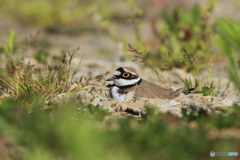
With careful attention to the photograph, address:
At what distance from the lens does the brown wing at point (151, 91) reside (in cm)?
474

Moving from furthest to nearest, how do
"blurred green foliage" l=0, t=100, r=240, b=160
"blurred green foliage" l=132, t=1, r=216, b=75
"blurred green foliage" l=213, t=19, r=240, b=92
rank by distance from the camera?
1. "blurred green foliage" l=132, t=1, r=216, b=75
2. "blurred green foliage" l=213, t=19, r=240, b=92
3. "blurred green foliage" l=0, t=100, r=240, b=160

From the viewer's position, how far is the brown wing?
4.74 metres

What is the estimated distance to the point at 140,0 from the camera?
14.4 meters

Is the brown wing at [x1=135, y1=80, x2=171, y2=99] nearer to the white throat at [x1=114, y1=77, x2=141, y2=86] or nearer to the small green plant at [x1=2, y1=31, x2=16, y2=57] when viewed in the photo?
the white throat at [x1=114, y1=77, x2=141, y2=86]

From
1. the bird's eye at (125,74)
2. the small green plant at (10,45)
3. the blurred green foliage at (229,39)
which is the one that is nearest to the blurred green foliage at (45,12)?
the small green plant at (10,45)

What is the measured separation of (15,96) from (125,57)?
4.15 m

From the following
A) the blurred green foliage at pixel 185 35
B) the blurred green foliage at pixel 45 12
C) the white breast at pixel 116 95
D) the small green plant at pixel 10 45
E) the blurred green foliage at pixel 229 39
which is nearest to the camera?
the blurred green foliage at pixel 229 39

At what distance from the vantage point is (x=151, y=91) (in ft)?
15.8

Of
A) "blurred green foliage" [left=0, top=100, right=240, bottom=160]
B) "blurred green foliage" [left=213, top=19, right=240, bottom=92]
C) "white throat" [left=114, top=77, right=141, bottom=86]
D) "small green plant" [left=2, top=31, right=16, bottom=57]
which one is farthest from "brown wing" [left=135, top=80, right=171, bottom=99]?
"small green plant" [left=2, top=31, right=16, bottom=57]

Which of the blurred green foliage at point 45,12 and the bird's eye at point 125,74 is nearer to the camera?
the bird's eye at point 125,74

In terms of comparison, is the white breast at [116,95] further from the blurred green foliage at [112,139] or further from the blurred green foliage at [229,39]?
the blurred green foliage at [112,139]

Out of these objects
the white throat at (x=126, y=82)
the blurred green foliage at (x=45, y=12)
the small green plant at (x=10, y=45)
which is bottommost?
the white throat at (x=126, y=82)

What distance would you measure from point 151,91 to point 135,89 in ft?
0.69

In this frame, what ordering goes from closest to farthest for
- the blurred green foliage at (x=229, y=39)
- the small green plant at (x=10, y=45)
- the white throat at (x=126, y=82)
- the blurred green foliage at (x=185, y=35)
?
the blurred green foliage at (x=229, y=39) → the white throat at (x=126, y=82) → the small green plant at (x=10, y=45) → the blurred green foliage at (x=185, y=35)
